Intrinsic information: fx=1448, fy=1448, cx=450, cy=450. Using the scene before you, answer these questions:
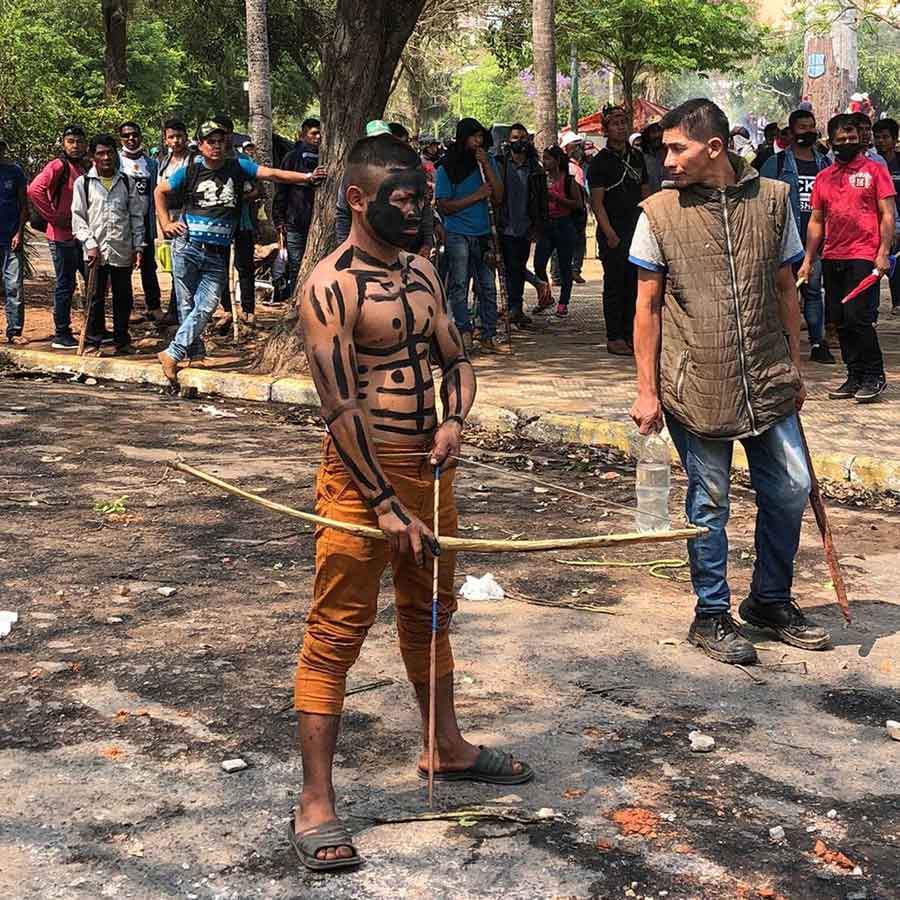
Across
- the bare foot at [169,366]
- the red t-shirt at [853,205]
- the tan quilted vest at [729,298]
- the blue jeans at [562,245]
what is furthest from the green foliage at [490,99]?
the tan quilted vest at [729,298]

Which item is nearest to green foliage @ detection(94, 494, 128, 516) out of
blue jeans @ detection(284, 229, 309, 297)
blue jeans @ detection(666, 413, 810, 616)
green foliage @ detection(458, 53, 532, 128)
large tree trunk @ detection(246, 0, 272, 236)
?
blue jeans @ detection(666, 413, 810, 616)

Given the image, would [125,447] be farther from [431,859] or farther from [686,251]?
[431,859]

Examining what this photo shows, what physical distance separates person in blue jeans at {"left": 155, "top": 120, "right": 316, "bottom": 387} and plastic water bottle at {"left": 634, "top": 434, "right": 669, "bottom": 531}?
5.79 m

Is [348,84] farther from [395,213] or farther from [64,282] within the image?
[395,213]

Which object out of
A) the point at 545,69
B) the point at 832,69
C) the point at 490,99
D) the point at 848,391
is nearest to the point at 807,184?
the point at 848,391

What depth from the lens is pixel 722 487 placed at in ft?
17.8

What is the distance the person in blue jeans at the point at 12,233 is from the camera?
522 inches

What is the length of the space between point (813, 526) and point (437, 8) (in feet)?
97.7

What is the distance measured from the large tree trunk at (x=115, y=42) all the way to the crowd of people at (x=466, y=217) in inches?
463

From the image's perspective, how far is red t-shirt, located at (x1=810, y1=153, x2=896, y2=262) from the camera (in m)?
9.73

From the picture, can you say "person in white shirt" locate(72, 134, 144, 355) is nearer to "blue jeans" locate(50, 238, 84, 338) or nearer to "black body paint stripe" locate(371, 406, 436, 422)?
"blue jeans" locate(50, 238, 84, 338)

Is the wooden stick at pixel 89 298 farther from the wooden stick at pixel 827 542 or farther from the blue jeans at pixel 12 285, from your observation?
the wooden stick at pixel 827 542

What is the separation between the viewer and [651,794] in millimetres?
4105

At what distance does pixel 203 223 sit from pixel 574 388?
3.11 metres
